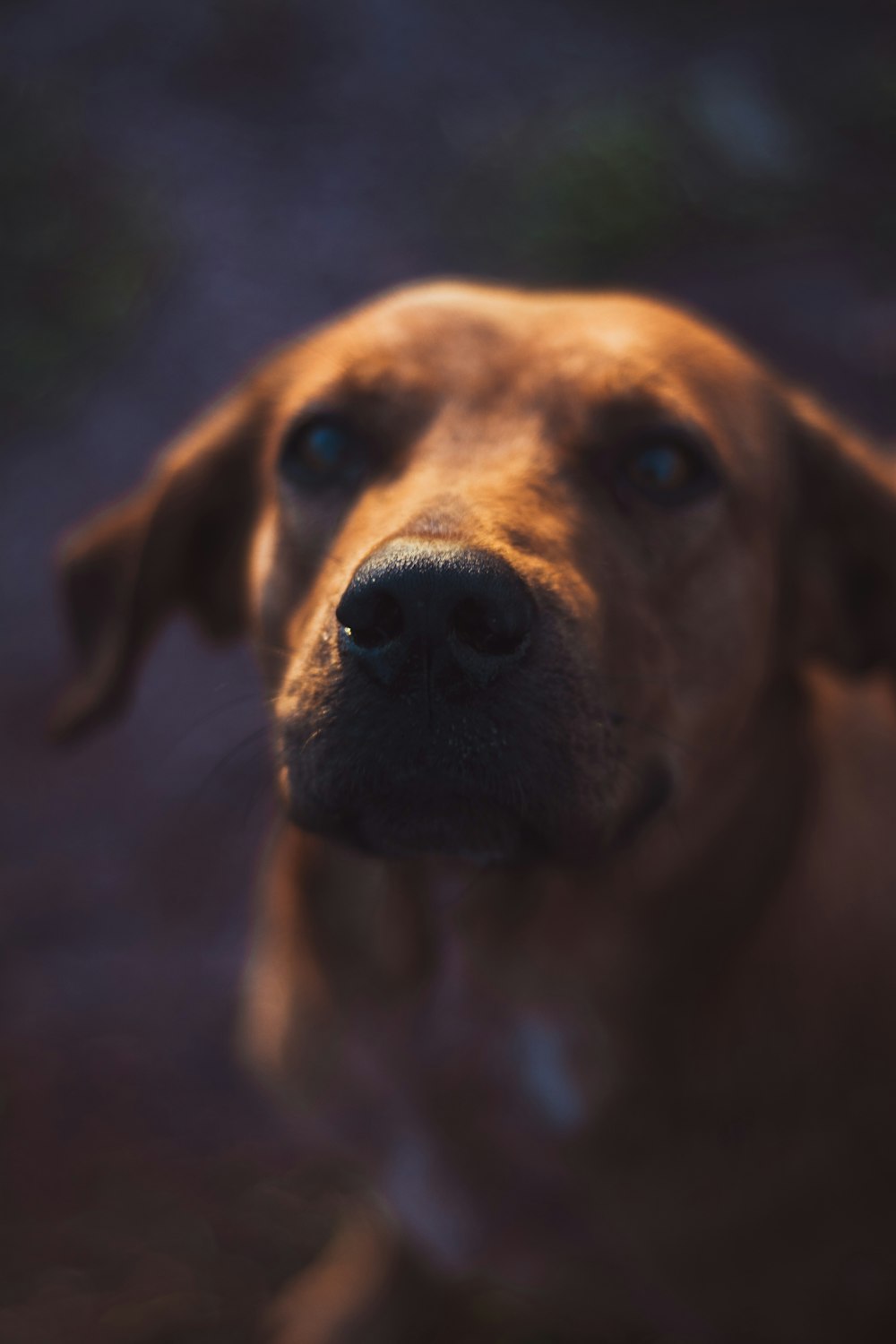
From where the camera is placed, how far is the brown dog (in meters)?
1.64

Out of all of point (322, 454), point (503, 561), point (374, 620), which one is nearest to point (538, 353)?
point (322, 454)

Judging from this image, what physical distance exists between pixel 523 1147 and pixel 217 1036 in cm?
161

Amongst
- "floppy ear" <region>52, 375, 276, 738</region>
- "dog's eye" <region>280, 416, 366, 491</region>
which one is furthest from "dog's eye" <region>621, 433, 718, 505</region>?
"floppy ear" <region>52, 375, 276, 738</region>

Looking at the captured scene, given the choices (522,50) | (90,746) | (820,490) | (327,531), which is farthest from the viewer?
(522,50)

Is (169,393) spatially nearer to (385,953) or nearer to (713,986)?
(385,953)

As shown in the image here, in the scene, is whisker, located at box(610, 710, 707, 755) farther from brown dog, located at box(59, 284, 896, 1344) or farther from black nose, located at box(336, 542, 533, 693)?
black nose, located at box(336, 542, 533, 693)

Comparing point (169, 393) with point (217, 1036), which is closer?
point (217, 1036)

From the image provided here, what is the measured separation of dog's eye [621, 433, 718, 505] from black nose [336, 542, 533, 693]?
1.71ft

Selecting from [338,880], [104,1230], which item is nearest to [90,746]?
[104,1230]

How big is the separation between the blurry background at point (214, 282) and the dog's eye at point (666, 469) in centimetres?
164

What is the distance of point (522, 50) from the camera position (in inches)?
262

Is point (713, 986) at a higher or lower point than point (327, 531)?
lower

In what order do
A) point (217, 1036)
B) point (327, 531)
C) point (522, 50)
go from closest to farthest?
point (327, 531), point (217, 1036), point (522, 50)

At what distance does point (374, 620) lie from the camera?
1.46 meters
